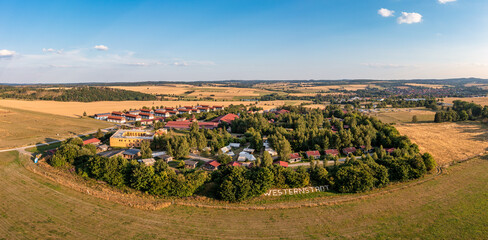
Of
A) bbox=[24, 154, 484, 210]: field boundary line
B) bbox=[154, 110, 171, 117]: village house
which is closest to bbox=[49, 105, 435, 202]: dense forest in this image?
bbox=[24, 154, 484, 210]: field boundary line

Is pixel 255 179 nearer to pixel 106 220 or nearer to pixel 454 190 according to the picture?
pixel 106 220

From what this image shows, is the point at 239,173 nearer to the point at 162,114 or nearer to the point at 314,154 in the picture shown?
the point at 314,154

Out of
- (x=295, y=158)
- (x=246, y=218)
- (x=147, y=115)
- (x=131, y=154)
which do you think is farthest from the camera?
(x=147, y=115)

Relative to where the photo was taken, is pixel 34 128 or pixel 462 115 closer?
pixel 34 128

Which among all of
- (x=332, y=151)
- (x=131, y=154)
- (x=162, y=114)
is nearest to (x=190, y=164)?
(x=131, y=154)

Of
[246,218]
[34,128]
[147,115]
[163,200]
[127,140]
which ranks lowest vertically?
[246,218]

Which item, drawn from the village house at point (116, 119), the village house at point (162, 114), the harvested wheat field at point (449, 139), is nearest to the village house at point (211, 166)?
the harvested wheat field at point (449, 139)
